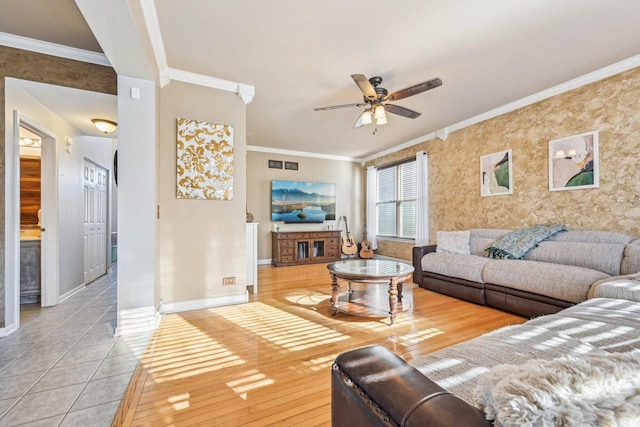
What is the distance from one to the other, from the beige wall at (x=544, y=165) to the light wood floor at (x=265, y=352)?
1566 mm

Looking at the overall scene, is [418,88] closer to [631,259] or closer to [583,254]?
[583,254]

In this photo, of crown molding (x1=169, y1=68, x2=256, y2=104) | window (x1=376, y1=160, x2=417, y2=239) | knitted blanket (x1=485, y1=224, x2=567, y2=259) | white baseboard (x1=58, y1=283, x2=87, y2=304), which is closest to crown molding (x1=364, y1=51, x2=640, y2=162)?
window (x1=376, y1=160, x2=417, y2=239)

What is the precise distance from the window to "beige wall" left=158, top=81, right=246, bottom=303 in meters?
3.83

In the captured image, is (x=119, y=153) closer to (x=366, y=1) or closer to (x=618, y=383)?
(x=366, y=1)

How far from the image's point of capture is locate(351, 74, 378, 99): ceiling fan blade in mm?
2572

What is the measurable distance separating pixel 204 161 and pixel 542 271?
12.3 feet

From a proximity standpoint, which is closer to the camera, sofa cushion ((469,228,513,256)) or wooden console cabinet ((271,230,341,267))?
sofa cushion ((469,228,513,256))

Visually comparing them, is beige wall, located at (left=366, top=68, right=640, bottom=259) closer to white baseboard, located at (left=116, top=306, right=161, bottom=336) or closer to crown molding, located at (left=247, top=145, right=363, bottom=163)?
crown molding, located at (left=247, top=145, right=363, bottom=163)

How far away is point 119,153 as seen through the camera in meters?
2.44

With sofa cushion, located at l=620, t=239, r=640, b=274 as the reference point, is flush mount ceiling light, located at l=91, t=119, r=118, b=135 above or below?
above

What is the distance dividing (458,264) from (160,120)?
3.88m

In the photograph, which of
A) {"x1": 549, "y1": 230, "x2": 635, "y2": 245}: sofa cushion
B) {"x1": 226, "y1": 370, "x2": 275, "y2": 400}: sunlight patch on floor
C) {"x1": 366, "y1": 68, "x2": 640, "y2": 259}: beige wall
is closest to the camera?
{"x1": 226, "y1": 370, "x2": 275, "y2": 400}: sunlight patch on floor

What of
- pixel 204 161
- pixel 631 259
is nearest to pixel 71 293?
pixel 204 161

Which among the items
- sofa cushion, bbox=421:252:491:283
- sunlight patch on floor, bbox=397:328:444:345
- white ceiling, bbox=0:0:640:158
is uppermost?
white ceiling, bbox=0:0:640:158
